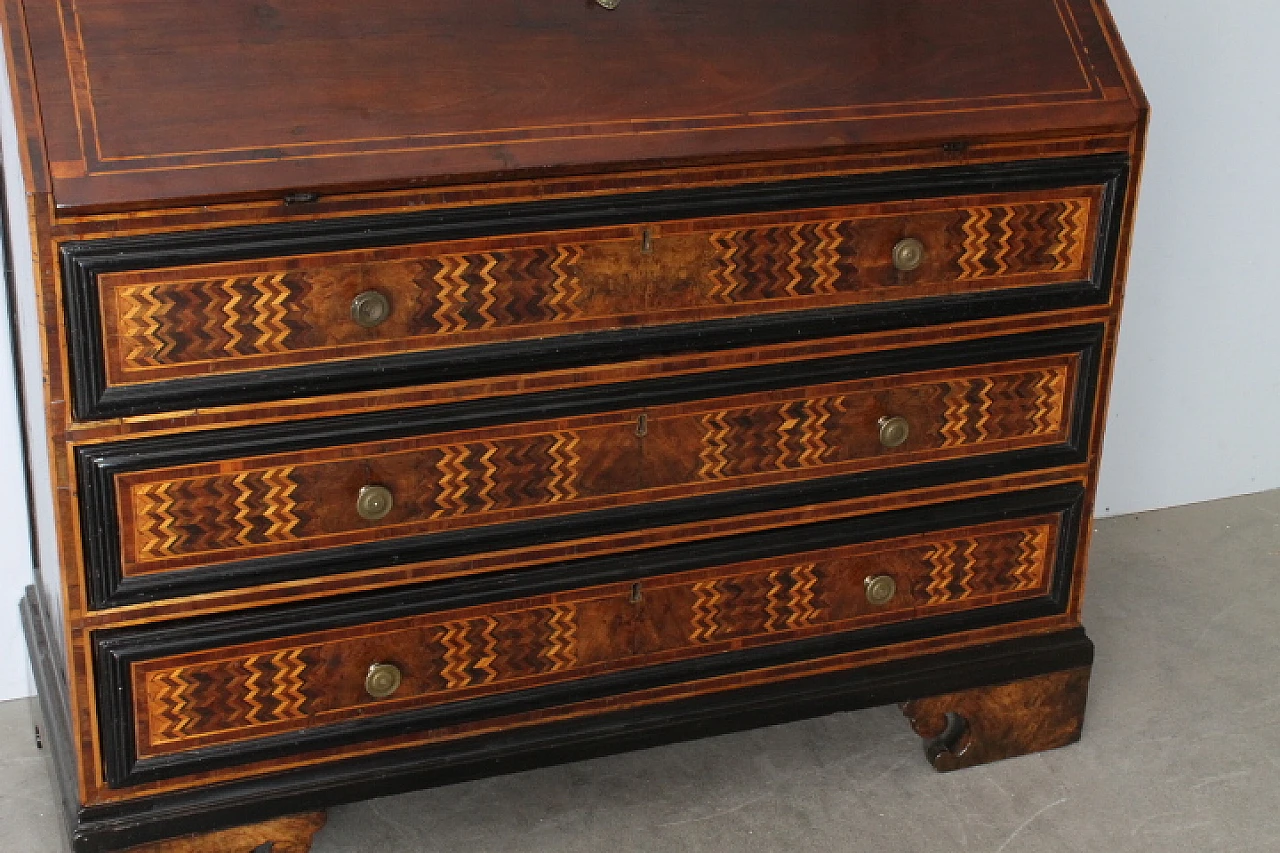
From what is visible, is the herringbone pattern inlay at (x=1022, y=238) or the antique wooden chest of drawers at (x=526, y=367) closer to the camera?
the antique wooden chest of drawers at (x=526, y=367)

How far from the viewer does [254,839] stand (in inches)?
91.9

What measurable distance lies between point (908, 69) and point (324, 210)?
858 mm

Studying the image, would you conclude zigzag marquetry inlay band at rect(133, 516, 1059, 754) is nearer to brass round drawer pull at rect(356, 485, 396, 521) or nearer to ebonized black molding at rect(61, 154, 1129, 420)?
brass round drawer pull at rect(356, 485, 396, 521)

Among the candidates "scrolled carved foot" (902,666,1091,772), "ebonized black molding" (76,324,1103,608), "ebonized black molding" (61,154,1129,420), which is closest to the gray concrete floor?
"scrolled carved foot" (902,666,1091,772)

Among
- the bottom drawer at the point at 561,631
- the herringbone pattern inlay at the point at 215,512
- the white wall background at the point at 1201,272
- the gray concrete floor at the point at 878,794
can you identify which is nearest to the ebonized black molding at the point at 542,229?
the herringbone pattern inlay at the point at 215,512

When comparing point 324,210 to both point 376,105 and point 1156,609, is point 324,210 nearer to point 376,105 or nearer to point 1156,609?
point 376,105

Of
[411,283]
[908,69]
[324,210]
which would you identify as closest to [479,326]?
[411,283]

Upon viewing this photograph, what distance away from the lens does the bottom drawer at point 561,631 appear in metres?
2.21

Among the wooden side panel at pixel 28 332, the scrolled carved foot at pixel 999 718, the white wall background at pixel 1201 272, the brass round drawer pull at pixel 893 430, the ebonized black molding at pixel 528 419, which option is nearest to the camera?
the wooden side panel at pixel 28 332

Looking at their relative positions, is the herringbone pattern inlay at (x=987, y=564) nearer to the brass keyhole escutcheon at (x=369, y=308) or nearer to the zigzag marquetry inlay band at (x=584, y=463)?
the zigzag marquetry inlay band at (x=584, y=463)

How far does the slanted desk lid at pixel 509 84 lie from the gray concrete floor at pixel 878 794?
1.08m

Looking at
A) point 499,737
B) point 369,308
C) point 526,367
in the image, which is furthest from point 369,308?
point 499,737

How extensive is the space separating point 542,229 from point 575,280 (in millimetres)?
91

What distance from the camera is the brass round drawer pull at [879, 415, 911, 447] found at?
2455 millimetres
